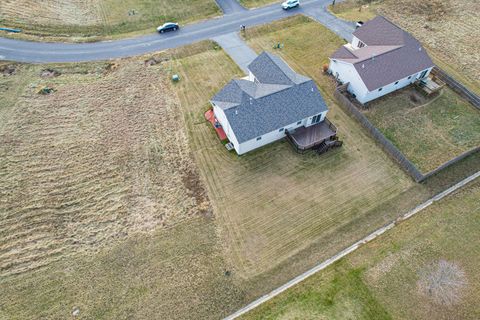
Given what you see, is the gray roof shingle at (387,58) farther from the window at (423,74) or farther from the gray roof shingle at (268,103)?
the gray roof shingle at (268,103)

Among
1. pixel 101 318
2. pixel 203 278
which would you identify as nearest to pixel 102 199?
pixel 101 318

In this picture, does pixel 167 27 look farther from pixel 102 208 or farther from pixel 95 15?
pixel 102 208

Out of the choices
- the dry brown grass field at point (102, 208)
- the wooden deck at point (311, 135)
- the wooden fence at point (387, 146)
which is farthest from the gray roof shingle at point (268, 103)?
the dry brown grass field at point (102, 208)

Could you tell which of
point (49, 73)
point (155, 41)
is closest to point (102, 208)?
point (49, 73)

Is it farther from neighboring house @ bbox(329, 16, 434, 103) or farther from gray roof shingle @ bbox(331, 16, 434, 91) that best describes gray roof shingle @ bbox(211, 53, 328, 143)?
gray roof shingle @ bbox(331, 16, 434, 91)

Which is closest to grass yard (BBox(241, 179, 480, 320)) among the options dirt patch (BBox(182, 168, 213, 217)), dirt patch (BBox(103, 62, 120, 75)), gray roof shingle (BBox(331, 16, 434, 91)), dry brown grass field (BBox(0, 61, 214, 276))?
dirt patch (BBox(182, 168, 213, 217))

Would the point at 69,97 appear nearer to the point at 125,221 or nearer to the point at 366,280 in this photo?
the point at 125,221
